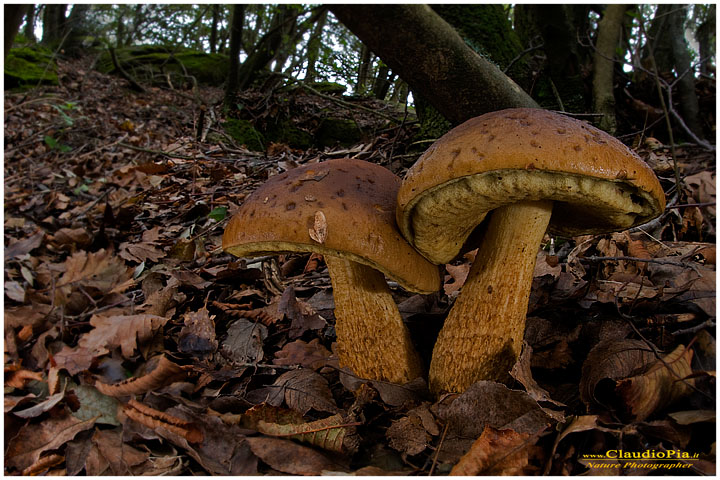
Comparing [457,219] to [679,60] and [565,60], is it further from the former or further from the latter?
[679,60]

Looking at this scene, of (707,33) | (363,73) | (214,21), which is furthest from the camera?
(214,21)

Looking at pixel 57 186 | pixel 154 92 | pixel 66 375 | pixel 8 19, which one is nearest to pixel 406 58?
pixel 8 19

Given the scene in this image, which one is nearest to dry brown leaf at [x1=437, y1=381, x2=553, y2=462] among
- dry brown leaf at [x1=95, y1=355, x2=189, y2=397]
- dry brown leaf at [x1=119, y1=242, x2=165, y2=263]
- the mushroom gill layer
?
the mushroom gill layer

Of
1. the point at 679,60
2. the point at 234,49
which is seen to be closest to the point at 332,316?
the point at 679,60

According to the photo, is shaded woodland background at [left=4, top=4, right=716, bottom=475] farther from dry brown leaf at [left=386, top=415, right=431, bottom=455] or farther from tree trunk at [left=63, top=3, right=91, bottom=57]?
tree trunk at [left=63, top=3, right=91, bottom=57]

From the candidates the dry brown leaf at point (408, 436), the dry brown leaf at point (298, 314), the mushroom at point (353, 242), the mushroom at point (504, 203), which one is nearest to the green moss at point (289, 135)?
the dry brown leaf at point (298, 314)

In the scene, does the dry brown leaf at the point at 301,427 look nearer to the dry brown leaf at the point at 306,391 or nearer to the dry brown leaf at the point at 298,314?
the dry brown leaf at the point at 306,391

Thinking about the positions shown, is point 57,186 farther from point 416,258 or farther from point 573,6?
point 573,6

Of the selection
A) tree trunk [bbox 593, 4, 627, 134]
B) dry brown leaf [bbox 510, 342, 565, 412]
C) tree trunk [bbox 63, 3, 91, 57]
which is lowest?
dry brown leaf [bbox 510, 342, 565, 412]
